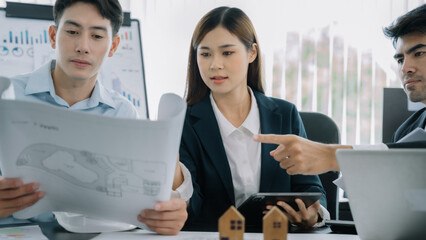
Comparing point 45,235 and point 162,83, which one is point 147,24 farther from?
point 45,235

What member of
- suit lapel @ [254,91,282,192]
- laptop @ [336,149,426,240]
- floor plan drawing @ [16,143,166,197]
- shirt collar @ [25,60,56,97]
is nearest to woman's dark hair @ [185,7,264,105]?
suit lapel @ [254,91,282,192]

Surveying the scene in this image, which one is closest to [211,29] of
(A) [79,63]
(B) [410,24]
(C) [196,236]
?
(A) [79,63]

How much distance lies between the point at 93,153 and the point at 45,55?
166cm

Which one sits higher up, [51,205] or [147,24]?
[147,24]

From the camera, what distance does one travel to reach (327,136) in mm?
1838

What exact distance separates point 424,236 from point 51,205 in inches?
30.7

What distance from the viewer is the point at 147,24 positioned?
3.15m

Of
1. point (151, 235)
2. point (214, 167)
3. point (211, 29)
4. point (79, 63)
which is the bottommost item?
point (151, 235)

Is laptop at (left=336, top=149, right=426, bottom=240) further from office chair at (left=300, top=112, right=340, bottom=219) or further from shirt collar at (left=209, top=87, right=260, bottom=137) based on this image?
office chair at (left=300, top=112, right=340, bottom=219)

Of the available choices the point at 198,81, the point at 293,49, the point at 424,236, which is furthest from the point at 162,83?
the point at 424,236

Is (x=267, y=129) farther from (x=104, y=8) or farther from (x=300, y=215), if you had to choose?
(x=104, y=8)

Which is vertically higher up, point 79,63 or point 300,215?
point 79,63

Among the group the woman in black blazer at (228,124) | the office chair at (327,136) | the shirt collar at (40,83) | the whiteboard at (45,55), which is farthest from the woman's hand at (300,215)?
the whiteboard at (45,55)

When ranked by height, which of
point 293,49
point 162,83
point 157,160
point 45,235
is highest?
point 293,49
